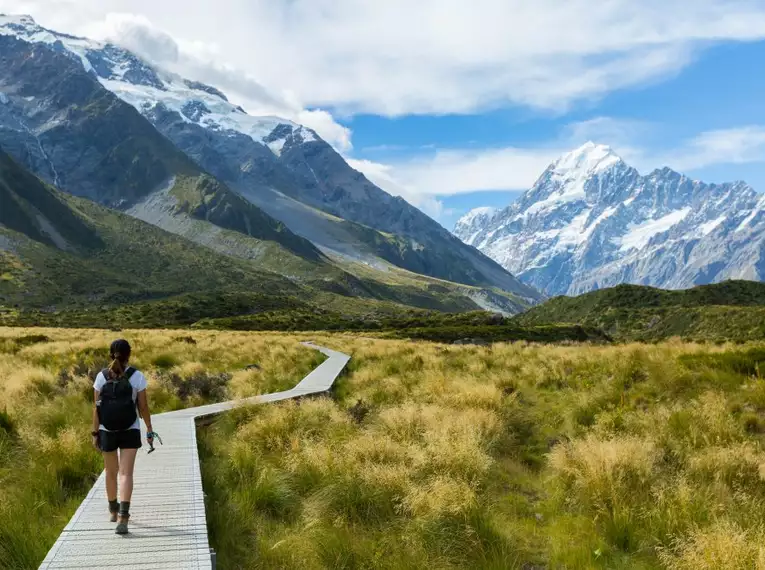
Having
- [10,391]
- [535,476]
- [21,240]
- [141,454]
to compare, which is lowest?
[535,476]

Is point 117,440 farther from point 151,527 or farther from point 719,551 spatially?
point 719,551

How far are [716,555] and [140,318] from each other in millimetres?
110887

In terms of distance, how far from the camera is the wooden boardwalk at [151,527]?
6230 mm

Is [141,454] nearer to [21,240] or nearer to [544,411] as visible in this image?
[544,411]

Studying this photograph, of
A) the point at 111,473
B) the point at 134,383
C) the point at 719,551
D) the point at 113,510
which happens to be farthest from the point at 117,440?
the point at 719,551

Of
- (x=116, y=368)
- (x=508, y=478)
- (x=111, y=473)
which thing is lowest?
(x=508, y=478)

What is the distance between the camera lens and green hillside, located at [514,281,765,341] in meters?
79.9

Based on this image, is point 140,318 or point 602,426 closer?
point 602,426

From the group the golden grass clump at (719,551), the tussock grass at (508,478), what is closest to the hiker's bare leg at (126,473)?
the tussock grass at (508,478)

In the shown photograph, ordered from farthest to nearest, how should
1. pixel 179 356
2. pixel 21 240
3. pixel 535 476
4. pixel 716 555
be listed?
pixel 21 240 → pixel 179 356 → pixel 535 476 → pixel 716 555

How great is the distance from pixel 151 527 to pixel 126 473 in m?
0.80

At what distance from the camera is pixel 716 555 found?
5.88 metres

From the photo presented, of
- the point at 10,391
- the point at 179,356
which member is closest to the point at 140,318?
the point at 179,356

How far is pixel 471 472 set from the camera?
905 centimetres
